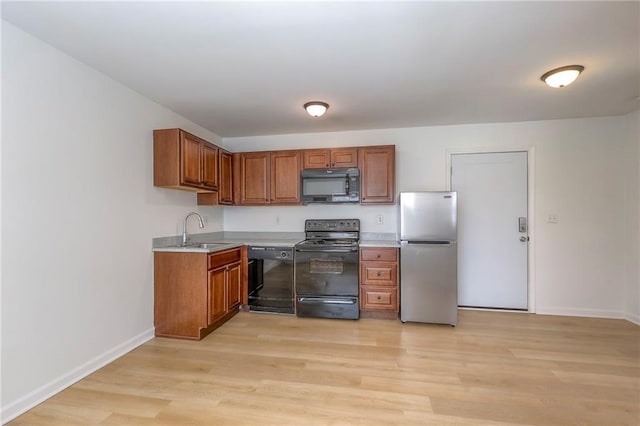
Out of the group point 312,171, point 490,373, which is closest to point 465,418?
point 490,373

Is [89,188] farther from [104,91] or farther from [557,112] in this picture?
[557,112]

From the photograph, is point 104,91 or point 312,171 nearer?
point 104,91

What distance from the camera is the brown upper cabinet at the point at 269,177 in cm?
382

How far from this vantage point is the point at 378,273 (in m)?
3.38

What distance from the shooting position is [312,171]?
370 cm

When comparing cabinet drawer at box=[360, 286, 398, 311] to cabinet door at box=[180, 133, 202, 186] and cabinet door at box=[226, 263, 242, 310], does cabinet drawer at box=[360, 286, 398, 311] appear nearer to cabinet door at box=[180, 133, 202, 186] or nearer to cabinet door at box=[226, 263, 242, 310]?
cabinet door at box=[226, 263, 242, 310]

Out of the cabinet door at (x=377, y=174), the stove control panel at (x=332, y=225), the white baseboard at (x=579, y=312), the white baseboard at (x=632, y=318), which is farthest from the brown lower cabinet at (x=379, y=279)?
the white baseboard at (x=632, y=318)

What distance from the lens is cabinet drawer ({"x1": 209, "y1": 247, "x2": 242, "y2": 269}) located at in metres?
2.92

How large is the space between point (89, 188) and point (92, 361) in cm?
135

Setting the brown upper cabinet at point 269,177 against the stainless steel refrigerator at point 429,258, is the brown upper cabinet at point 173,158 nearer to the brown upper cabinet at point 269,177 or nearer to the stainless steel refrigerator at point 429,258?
the brown upper cabinet at point 269,177

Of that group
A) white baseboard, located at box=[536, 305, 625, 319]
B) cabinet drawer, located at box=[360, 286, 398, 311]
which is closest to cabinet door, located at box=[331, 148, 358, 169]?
cabinet drawer, located at box=[360, 286, 398, 311]

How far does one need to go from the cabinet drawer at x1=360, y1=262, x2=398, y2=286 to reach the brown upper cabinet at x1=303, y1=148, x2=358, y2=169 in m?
1.28

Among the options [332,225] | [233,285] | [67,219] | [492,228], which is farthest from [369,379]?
[492,228]

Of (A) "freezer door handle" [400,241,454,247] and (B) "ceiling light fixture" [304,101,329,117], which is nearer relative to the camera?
(B) "ceiling light fixture" [304,101,329,117]
